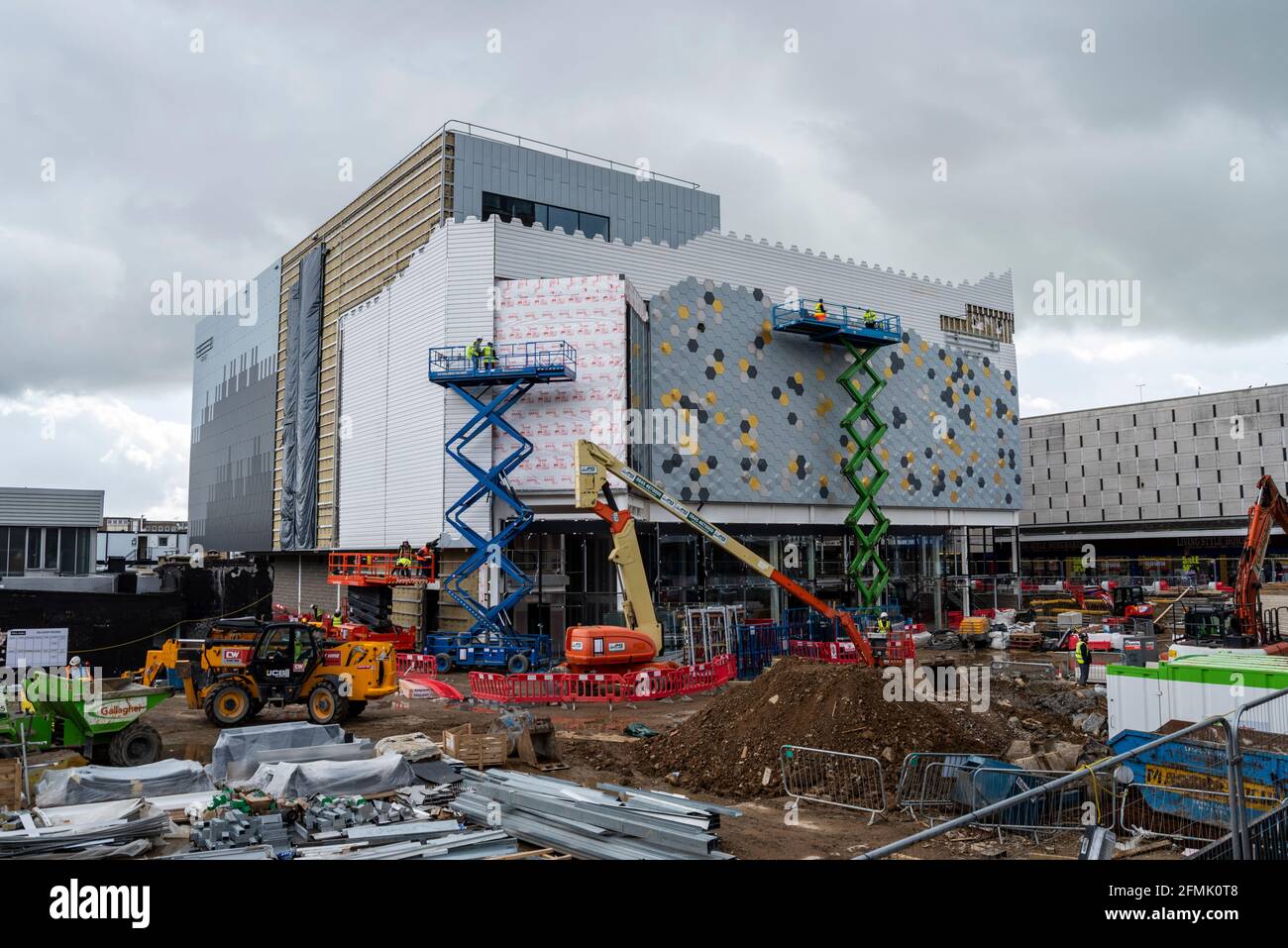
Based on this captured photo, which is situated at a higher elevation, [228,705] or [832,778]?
[228,705]

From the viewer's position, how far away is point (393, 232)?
147ft

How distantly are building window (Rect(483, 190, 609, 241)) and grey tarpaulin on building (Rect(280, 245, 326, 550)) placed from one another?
15.0 metres

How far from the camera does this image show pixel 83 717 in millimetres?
16391

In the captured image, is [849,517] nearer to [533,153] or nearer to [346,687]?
[533,153]

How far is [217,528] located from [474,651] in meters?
46.1

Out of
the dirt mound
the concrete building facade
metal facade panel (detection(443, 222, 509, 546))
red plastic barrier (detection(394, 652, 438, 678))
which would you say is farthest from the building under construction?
the concrete building facade

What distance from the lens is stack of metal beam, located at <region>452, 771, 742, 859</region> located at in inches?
443

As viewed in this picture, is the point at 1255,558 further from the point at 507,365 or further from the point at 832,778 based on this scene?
the point at 507,365

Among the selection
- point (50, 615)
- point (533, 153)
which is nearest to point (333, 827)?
point (50, 615)

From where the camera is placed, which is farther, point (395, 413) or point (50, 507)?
point (50, 507)

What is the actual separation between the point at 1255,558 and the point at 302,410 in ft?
151

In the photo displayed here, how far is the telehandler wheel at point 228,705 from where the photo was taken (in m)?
20.9
